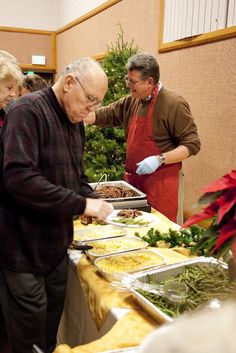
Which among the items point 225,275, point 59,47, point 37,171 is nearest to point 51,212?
point 37,171

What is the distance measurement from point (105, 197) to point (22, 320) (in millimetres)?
1066

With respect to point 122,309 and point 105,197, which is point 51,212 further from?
point 105,197

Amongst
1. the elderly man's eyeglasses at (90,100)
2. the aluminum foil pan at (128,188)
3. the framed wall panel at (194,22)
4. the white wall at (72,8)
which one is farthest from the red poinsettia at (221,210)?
the white wall at (72,8)

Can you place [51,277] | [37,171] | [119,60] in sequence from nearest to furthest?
[37,171] < [51,277] < [119,60]

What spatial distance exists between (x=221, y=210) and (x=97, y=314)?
0.79m

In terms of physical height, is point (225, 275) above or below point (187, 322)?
below

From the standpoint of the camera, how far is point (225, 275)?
4.38 ft

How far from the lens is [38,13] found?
6.92 meters

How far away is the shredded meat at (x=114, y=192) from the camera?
246cm

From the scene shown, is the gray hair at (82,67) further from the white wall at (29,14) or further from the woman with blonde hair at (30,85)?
the white wall at (29,14)

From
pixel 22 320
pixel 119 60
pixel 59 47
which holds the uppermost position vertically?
pixel 59 47

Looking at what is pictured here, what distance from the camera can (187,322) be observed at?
0.99 feet

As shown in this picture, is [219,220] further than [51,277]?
No

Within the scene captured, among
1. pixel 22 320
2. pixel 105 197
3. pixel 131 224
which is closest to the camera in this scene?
pixel 22 320
